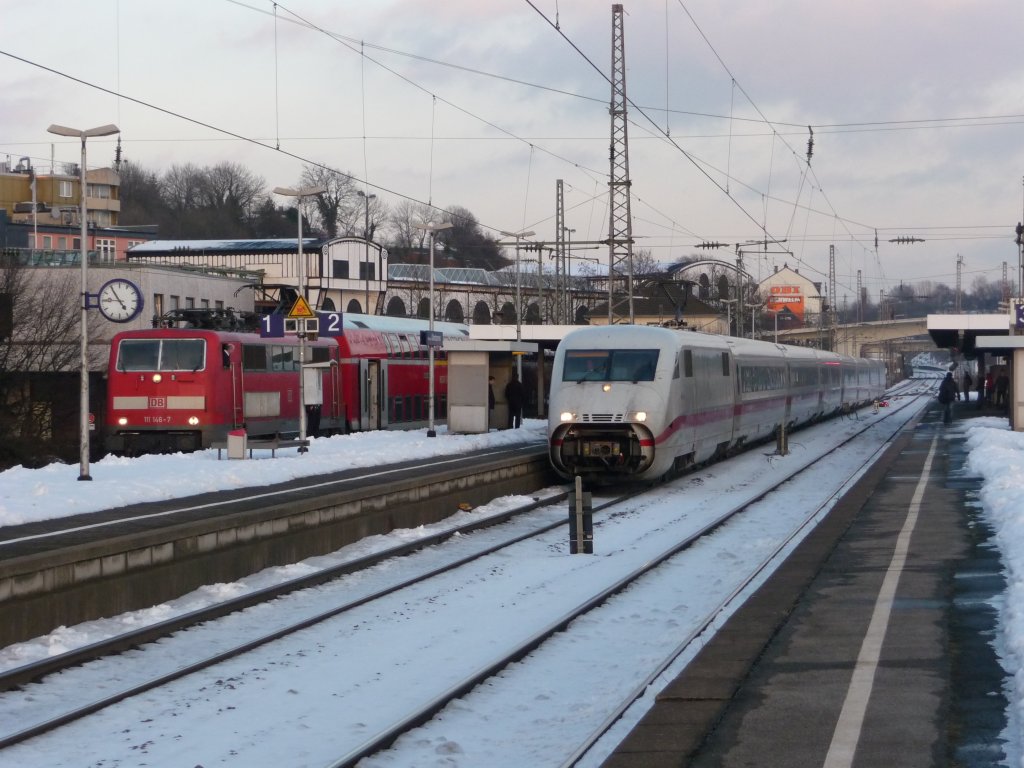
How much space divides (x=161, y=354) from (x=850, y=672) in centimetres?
2261

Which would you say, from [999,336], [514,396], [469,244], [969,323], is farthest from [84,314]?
[469,244]

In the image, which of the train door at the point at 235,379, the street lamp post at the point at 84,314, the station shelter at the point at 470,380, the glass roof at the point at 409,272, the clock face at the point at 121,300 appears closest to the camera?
the street lamp post at the point at 84,314

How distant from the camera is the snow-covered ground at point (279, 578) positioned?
8.35 m

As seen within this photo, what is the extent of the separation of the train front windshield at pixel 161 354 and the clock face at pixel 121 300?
5433 millimetres

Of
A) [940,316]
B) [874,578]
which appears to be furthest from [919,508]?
[940,316]

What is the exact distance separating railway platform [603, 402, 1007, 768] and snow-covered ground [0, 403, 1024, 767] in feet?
0.94

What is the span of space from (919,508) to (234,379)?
15.9 m

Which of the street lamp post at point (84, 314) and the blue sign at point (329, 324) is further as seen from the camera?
the blue sign at point (329, 324)

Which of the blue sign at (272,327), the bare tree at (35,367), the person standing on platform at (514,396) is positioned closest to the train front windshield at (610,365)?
the blue sign at (272,327)

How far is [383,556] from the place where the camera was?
1695 centimetres

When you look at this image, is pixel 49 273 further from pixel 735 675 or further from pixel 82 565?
pixel 735 675

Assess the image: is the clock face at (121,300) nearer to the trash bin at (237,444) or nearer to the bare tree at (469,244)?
the trash bin at (237,444)

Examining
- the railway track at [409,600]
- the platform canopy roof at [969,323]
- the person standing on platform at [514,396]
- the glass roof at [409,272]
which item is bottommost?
the railway track at [409,600]

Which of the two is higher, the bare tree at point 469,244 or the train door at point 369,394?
the bare tree at point 469,244
